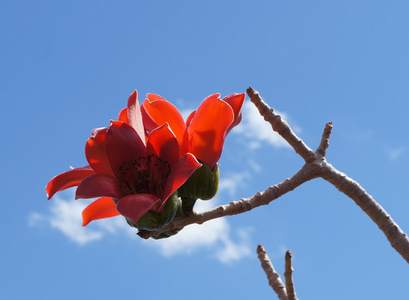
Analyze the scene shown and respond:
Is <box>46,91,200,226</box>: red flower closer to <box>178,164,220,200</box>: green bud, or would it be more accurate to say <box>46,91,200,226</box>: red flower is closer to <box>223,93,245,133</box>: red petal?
<box>178,164,220,200</box>: green bud

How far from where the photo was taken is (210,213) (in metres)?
1.36

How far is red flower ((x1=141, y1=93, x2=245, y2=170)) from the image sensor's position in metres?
1.25

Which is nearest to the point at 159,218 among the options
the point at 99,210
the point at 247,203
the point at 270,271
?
the point at 99,210

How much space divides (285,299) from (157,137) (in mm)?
904

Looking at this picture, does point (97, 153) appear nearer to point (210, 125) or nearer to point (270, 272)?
point (210, 125)

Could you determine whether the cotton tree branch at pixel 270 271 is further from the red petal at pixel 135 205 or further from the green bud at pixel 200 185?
the red petal at pixel 135 205

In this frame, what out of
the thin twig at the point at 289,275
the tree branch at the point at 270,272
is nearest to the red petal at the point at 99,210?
the thin twig at the point at 289,275

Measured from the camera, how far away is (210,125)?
125cm

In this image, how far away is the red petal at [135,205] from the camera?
3.54ft

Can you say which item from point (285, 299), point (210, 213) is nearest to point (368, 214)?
point (285, 299)

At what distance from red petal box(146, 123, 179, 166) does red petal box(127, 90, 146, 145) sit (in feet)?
0.16

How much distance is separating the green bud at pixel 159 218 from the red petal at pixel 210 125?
0.14 meters

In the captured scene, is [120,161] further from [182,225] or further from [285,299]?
[285,299]

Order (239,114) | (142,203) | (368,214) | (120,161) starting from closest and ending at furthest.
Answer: (142,203), (120,161), (239,114), (368,214)
